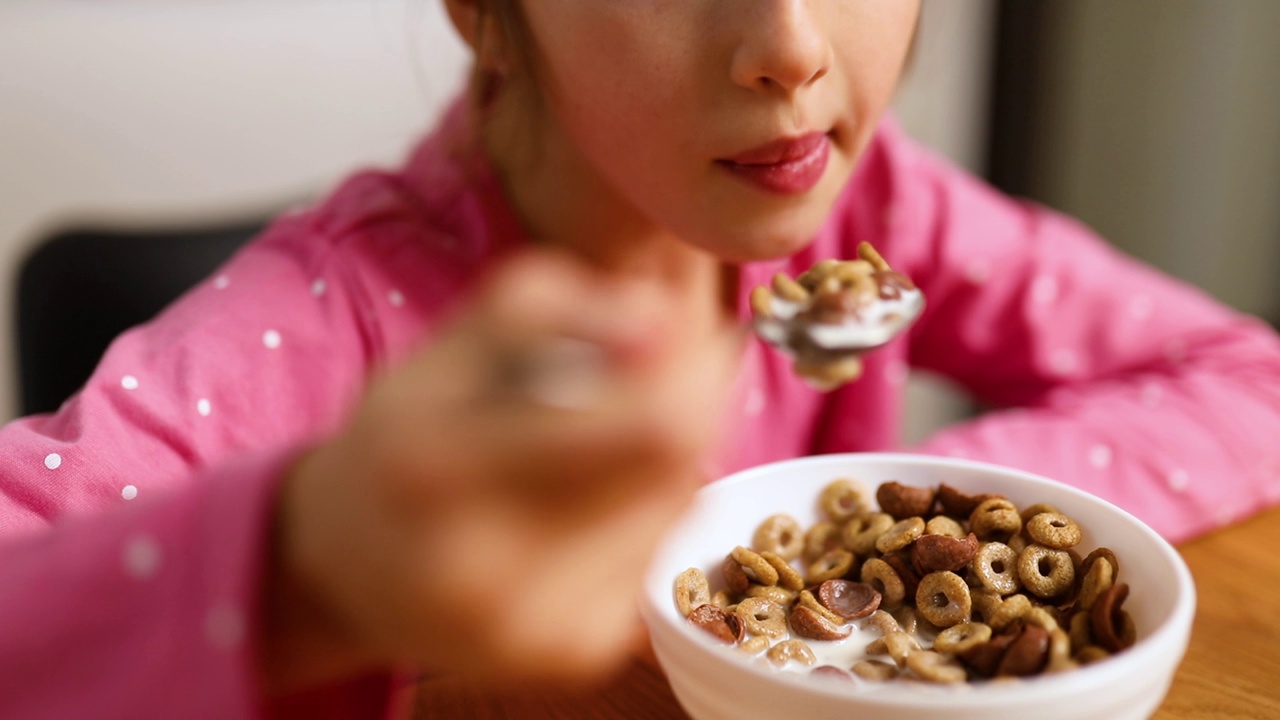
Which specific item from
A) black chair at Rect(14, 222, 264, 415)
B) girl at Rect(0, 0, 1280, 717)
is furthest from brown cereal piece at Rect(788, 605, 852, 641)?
black chair at Rect(14, 222, 264, 415)

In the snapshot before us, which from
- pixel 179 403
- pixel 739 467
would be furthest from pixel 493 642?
pixel 739 467

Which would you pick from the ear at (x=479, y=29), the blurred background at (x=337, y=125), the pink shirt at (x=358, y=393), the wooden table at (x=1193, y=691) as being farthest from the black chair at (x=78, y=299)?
the wooden table at (x=1193, y=691)

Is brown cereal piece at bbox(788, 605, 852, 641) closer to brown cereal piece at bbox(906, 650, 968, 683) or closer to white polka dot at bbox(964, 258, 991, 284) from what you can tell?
brown cereal piece at bbox(906, 650, 968, 683)

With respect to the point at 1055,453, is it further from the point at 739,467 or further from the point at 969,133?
the point at 969,133

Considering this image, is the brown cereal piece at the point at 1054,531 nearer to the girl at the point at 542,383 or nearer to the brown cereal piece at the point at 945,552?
the brown cereal piece at the point at 945,552

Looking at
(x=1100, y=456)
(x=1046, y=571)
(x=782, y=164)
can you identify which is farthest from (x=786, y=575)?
(x=1100, y=456)
